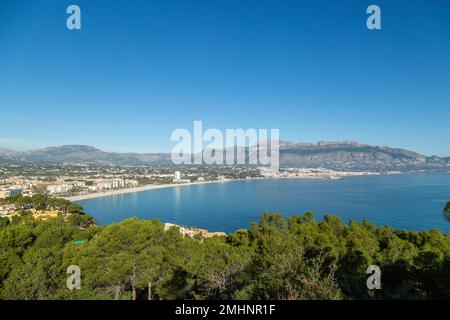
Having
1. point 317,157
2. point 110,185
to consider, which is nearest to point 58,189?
point 110,185

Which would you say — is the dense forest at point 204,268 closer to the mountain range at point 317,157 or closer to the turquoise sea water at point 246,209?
the turquoise sea water at point 246,209

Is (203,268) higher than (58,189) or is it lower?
higher

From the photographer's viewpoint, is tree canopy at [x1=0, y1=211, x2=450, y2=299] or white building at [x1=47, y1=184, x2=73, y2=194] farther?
white building at [x1=47, y1=184, x2=73, y2=194]

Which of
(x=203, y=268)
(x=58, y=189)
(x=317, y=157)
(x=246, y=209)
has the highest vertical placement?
(x=317, y=157)

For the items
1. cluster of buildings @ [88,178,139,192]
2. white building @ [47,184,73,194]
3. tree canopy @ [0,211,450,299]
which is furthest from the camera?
cluster of buildings @ [88,178,139,192]

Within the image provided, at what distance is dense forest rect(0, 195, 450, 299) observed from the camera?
4898mm

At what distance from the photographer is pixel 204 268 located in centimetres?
688

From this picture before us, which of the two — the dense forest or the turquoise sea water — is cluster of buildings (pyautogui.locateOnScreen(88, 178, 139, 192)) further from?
the dense forest

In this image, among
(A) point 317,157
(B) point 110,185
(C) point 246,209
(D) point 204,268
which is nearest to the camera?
(D) point 204,268

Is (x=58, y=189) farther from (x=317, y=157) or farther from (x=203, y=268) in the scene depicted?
(x=317, y=157)

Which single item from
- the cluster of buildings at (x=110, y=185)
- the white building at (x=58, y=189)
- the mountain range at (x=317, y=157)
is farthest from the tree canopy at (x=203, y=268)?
the mountain range at (x=317, y=157)

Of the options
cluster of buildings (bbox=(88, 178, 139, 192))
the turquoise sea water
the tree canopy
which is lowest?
the turquoise sea water

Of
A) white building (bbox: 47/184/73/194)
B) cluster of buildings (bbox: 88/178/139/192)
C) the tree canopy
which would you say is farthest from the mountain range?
the tree canopy

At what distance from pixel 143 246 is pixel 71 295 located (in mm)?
3548
